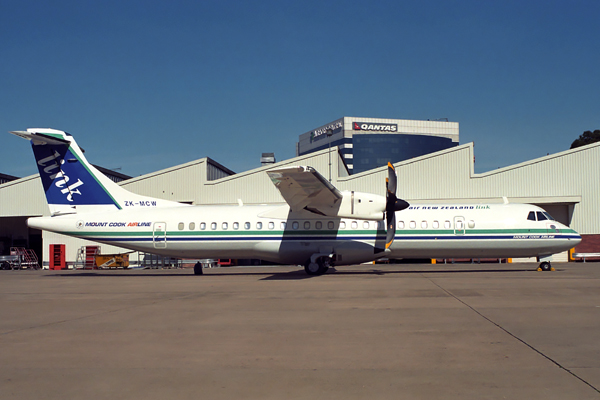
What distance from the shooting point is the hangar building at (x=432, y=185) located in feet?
106

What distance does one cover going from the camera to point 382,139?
129125 mm

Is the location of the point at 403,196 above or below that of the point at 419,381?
above

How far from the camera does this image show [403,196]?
3403 cm

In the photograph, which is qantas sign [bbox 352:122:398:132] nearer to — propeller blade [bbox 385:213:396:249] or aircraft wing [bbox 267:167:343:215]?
aircraft wing [bbox 267:167:343:215]

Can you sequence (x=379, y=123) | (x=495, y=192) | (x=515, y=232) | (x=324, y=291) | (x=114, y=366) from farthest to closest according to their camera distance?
(x=379, y=123) → (x=495, y=192) → (x=515, y=232) → (x=324, y=291) → (x=114, y=366)

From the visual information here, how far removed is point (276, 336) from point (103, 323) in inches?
150

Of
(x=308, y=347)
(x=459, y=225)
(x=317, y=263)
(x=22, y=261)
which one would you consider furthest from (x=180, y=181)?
(x=308, y=347)

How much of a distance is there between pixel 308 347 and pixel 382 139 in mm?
125679

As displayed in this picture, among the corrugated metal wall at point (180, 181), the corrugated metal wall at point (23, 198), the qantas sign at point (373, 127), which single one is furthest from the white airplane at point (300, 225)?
the qantas sign at point (373, 127)

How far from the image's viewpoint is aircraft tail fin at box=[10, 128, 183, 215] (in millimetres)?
22766

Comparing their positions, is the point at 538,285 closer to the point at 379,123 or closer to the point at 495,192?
the point at 495,192

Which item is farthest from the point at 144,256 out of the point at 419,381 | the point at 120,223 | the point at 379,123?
the point at 379,123

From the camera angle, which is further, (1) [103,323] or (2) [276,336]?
(1) [103,323]

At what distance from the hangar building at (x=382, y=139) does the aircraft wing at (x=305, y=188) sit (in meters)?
103
